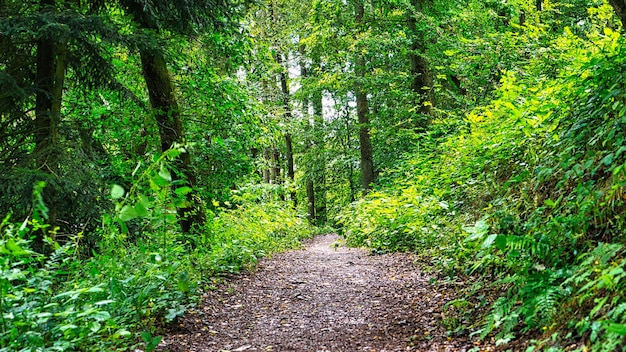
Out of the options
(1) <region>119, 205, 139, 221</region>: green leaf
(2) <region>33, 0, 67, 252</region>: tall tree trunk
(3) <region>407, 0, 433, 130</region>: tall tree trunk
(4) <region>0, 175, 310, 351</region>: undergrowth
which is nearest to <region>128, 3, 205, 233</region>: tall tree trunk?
(2) <region>33, 0, 67, 252</region>: tall tree trunk

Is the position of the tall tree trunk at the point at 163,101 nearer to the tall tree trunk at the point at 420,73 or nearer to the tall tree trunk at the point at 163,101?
the tall tree trunk at the point at 163,101

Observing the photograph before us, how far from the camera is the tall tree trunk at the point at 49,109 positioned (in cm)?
559

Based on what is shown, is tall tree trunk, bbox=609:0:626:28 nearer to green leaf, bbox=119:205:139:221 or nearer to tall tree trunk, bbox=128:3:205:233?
green leaf, bbox=119:205:139:221

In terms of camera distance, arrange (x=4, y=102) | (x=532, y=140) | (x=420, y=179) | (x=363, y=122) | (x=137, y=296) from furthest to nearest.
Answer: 1. (x=363, y=122)
2. (x=420, y=179)
3. (x=4, y=102)
4. (x=532, y=140)
5. (x=137, y=296)

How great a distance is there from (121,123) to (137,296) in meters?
5.09

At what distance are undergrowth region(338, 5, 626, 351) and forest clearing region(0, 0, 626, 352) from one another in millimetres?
25

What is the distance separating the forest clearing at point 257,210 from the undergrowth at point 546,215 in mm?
25

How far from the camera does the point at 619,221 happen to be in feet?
9.48

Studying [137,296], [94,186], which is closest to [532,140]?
[137,296]

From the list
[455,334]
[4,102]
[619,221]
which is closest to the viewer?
[619,221]

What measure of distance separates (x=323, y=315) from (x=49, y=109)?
4.73 meters

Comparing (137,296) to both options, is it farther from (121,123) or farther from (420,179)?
(420,179)

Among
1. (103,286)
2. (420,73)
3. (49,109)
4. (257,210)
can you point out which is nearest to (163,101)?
(49,109)

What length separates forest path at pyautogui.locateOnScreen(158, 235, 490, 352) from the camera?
380 cm
